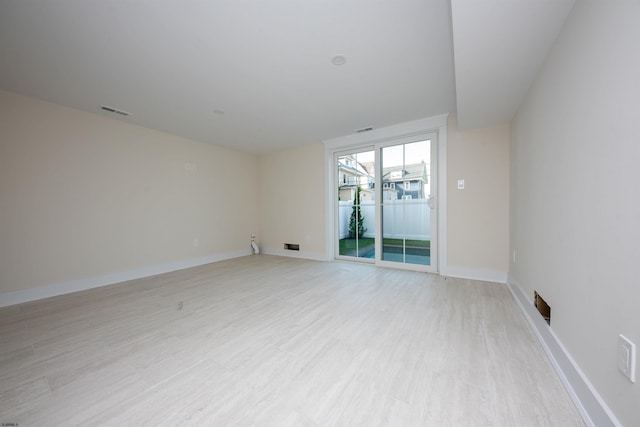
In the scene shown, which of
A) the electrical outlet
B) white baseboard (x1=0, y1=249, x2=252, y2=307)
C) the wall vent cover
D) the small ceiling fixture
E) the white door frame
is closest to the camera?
the electrical outlet

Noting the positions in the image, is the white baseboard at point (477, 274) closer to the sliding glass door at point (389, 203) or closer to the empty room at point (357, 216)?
the empty room at point (357, 216)

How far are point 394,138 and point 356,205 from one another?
54.1 inches

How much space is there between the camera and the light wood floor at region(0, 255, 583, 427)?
1109mm

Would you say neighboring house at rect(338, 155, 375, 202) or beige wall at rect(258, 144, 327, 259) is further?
beige wall at rect(258, 144, 327, 259)

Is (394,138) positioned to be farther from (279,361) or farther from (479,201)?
(279,361)

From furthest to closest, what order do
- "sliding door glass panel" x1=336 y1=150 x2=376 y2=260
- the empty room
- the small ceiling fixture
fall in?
"sliding door glass panel" x1=336 y1=150 x2=376 y2=260, the small ceiling fixture, the empty room

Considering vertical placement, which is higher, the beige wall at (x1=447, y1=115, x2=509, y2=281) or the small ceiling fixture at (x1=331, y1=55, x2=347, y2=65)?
the small ceiling fixture at (x1=331, y1=55, x2=347, y2=65)

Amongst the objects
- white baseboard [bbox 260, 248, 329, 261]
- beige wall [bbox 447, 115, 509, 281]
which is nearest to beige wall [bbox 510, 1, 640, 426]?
beige wall [bbox 447, 115, 509, 281]

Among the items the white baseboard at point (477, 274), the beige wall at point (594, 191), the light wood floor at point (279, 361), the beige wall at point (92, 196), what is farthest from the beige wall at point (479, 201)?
the beige wall at point (92, 196)

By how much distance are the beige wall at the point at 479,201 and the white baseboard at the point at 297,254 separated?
231 centimetres

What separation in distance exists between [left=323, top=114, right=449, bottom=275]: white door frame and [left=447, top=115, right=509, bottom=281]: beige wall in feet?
0.26

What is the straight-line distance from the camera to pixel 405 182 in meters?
3.74

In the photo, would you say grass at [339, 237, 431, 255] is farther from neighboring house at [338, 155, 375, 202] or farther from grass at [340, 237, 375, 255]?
neighboring house at [338, 155, 375, 202]

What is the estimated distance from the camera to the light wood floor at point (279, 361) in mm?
1109
